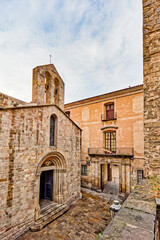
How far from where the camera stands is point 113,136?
1298 centimetres

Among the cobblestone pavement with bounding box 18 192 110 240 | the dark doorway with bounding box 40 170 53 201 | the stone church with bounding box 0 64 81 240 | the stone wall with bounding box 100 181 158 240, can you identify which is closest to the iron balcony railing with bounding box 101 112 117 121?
the stone church with bounding box 0 64 81 240

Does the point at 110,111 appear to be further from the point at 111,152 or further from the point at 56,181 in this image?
the point at 56,181

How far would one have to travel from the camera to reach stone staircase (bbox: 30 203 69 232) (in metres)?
6.67

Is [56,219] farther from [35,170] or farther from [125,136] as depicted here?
[125,136]

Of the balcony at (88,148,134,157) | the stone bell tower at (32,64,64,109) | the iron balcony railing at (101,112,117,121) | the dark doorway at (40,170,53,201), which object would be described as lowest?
the dark doorway at (40,170,53,201)

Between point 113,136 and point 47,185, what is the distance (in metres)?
7.25

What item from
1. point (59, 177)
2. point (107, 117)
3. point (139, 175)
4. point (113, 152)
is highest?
point (107, 117)

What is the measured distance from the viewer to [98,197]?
11141 millimetres

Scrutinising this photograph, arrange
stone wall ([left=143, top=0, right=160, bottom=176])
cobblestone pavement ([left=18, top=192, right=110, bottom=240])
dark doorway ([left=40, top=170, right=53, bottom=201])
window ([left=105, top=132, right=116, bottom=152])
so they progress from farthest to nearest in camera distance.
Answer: window ([left=105, top=132, right=116, bottom=152]) → dark doorway ([left=40, top=170, right=53, bottom=201]) → cobblestone pavement ([left=18, top=192, right=110, bottom=240]) → stone wall ([left=143, top=0, right=160, bottom=176])

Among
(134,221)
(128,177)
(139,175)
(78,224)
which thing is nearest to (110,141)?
(128,177)

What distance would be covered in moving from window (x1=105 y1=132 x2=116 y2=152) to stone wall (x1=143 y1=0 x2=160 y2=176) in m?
8.25

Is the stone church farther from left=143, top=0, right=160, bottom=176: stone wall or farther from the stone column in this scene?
left=143, top=0, right=160, bottom=176: stone wall

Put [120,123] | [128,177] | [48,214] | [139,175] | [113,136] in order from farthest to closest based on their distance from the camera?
1. [113,136]
2. [120,123]
3. [128,177]
4. [139,175]
5. [48,214]

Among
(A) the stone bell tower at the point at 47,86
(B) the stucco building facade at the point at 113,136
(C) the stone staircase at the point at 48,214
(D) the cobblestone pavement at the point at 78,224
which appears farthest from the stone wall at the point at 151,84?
(B) the stucco building facade at the point at 113,136
